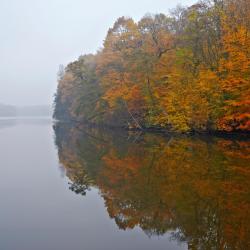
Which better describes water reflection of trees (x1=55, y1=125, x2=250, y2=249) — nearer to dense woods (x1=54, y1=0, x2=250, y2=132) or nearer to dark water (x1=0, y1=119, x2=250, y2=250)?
dark water (x1=0, y1=119, x2=250, y2=250)

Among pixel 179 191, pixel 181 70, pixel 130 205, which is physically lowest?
pixel 130 205

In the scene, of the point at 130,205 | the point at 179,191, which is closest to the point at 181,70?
the point at 179,191

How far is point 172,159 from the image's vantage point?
22.1 m

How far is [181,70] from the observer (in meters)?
39.8

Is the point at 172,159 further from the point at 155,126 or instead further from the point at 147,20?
the point at 147,20

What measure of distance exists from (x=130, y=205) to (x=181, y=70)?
29.6 m

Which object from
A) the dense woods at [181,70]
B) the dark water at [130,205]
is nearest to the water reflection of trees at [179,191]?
the dark water at [130,205]

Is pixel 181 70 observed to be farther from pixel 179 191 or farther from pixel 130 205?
pixel 130 205

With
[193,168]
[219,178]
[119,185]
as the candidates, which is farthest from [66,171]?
[219,178]

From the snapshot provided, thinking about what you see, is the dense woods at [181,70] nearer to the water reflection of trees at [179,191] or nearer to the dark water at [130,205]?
the water reflection of trees at [179,191]

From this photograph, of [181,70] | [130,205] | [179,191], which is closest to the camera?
[130,205]

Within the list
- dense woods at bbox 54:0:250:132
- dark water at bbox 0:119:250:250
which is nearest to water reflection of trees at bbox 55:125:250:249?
dark water at bbox 0:119:250:250

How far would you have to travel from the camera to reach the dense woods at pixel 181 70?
1289 inches

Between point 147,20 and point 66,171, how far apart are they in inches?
1310
